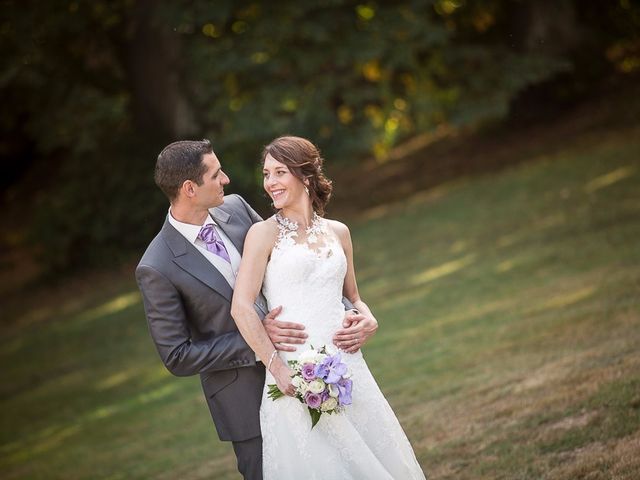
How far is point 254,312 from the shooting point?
13.4 feet

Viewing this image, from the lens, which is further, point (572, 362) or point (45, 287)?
point (45, 287)

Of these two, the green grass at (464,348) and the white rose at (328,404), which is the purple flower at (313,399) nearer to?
the white rose at (328,404)

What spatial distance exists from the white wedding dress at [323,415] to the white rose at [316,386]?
0.86ft

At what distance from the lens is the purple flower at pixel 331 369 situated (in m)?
3.98

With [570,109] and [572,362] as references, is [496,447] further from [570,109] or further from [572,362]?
[570,109]

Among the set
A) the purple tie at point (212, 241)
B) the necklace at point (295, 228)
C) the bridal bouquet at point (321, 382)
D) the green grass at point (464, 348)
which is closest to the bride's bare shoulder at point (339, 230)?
the necklace at point (295, 228)

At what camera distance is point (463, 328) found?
31.8 feet

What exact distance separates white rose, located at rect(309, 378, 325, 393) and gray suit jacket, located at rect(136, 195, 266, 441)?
15.4 inches

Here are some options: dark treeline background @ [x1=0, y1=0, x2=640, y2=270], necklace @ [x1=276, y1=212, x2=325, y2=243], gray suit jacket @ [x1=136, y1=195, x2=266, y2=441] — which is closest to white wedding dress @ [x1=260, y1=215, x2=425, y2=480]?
necklace @ [x1=276, y1=212, x2=325, y2=243]

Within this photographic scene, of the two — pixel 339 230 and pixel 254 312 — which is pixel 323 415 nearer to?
pixel 254 312

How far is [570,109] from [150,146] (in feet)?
29.7

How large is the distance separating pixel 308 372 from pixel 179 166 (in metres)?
1.17

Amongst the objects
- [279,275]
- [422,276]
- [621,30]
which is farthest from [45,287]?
[279,275]

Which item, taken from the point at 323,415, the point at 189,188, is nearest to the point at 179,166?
the point at 189,188
